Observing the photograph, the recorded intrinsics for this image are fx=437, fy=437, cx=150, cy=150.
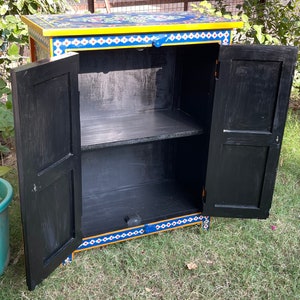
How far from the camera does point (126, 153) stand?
11.7ft

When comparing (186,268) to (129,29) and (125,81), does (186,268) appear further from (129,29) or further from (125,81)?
(129,29)

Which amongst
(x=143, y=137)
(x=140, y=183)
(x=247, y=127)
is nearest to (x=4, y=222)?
(x=143, y=137)

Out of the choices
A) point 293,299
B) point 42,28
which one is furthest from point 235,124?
point 42,28

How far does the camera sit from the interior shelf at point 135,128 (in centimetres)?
286

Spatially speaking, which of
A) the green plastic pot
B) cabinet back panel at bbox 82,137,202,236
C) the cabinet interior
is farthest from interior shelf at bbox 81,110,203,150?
the green plastic pot

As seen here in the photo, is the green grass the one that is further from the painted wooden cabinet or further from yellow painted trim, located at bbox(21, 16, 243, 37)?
yellow painted trim, located at bbox(21, 16, 243, 37)

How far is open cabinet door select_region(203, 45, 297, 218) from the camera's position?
9.07 feet

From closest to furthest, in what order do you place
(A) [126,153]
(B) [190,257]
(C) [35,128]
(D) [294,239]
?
(C) [35,128] → (B) [190,257] → (D) [294,239] → (A) [126,153]

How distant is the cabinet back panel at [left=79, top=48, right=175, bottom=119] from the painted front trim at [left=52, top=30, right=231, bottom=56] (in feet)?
1.74

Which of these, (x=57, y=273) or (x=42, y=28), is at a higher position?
(x=42, y=28)

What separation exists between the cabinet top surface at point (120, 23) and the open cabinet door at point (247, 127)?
0.24 metres

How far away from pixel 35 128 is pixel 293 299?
1.84 metres

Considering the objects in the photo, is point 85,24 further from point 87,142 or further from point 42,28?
point 87,142

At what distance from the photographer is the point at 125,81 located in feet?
10.7
